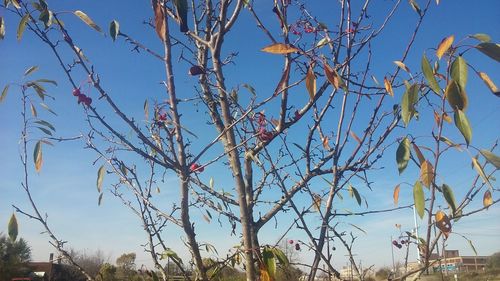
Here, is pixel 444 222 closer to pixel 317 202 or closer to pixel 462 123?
pixel 462 123

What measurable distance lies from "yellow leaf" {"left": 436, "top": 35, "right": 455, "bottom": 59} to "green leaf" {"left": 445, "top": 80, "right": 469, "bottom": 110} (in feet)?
0.48

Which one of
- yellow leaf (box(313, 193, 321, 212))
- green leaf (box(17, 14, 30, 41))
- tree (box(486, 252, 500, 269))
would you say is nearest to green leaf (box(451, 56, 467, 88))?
yellow leaf (box(313, 193, 321, 212))

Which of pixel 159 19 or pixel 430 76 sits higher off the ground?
pixel 159 19

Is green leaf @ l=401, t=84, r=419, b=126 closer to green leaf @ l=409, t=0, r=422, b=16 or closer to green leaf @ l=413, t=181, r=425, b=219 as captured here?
green leaf @ l=413, t=181, r=425, b=219

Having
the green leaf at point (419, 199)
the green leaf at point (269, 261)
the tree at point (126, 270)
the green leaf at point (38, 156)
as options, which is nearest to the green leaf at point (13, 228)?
the green leaf at point (38, 156)

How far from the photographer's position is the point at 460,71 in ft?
3.21

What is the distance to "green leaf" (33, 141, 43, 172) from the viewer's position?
1.75 metres

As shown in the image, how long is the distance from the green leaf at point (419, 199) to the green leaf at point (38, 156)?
4.77 feet

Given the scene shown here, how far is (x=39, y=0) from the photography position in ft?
4.91

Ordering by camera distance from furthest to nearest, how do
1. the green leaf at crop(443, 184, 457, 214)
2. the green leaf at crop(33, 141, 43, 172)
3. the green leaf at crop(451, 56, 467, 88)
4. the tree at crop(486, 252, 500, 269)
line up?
the tree at crop(486, 252, 500, 269) < the green leaf at crop(33, 141, 43, 172) < the green leaf at crop(443, 184, 457, 214) < the green leaf at crop(451, 56, 467, 88)

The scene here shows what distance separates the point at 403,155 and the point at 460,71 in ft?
0.87

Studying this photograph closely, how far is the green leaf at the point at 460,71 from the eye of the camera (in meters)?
0.97

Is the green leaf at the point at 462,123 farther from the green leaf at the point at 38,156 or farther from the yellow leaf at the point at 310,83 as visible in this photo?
the green leaf at the point at 38,156

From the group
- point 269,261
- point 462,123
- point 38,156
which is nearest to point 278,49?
point 462,123
